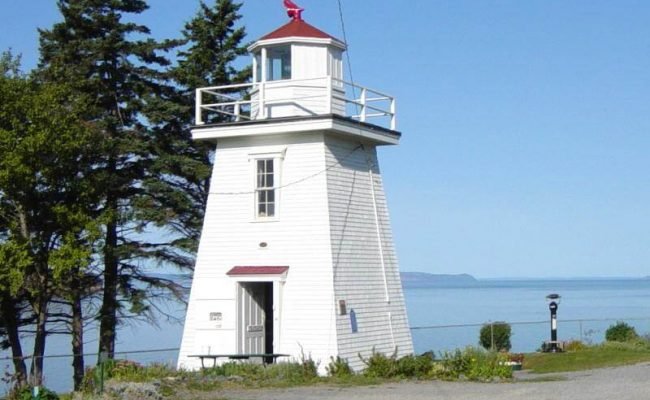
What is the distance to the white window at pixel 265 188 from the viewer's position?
877 inches

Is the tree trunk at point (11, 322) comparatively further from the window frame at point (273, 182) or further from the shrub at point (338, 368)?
the shrub at point (338, 368)

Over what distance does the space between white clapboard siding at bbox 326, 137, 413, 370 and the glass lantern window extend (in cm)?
172

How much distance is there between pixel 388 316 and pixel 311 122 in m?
4.80

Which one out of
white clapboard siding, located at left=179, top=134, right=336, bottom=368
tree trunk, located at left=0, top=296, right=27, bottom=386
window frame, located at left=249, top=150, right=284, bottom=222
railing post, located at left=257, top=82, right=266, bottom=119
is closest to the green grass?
white clapboard siding, located at left=179, top=134, right=336, bottom=368

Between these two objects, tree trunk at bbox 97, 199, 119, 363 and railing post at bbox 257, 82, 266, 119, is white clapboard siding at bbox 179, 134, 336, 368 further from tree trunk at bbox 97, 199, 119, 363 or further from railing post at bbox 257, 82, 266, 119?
tree trunk at bbox 97, 199, 119, 363

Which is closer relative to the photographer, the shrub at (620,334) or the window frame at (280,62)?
the window frame at (280,62)

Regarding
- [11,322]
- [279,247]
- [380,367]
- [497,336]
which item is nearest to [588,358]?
[497,336]

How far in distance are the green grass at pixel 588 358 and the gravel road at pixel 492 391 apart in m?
3.21

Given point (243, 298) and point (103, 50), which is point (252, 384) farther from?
point (103, 50)

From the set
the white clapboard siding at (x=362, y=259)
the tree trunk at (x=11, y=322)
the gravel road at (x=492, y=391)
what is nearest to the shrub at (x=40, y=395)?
the gravel road at (x=492, y=391)

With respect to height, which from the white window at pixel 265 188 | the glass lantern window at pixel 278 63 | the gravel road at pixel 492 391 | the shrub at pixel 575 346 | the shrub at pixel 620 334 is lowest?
the gravel road at pixel 492 391

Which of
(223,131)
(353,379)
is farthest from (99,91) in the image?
(353,379)

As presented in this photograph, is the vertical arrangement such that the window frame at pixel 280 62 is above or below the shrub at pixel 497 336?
above

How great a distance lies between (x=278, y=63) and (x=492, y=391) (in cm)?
840
